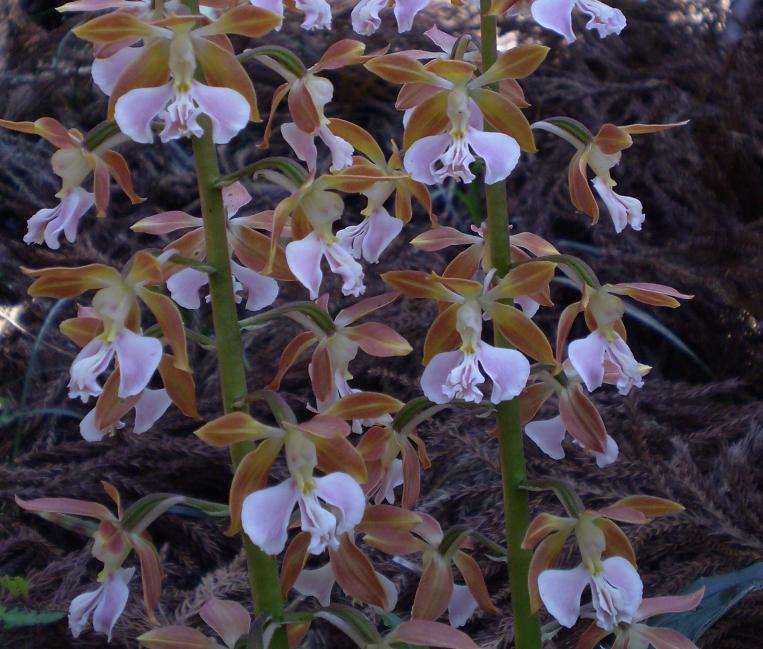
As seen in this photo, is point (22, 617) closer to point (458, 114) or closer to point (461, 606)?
point (461, 606)

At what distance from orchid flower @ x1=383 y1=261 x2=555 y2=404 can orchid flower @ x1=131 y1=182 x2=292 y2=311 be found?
0.16 metres

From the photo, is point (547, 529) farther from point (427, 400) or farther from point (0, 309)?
point (0, 309)

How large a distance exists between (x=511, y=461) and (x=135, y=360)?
1.36 feet

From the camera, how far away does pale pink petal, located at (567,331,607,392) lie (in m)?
0.97

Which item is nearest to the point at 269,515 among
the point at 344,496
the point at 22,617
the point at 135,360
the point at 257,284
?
the point at 344,496

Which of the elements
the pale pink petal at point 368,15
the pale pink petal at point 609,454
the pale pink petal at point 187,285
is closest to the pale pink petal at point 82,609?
the pale pink petal at point 187,285

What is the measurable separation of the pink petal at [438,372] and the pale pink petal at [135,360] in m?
0.26

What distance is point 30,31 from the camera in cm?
283

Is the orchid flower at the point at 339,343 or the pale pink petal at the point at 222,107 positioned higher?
the pale pink petal at the point at 222,107

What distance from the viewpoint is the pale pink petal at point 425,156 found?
0.98 meters

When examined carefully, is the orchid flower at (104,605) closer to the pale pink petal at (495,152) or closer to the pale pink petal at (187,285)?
the pale pink petal at (187,285)

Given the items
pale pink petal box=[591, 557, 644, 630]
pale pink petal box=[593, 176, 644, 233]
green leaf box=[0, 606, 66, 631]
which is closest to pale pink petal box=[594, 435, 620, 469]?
pale pink petal box=[591, 557, 644, 630]

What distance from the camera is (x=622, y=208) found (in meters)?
1.05

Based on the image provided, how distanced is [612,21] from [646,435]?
0.81 metres
